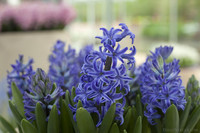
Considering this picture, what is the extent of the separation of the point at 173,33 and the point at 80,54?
5.68 metres

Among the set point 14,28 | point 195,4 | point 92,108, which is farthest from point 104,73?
point 195,4

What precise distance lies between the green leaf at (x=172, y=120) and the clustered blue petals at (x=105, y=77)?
0.05 metres

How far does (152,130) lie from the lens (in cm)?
30

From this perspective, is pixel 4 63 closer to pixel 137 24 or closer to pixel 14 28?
pixel 14 28

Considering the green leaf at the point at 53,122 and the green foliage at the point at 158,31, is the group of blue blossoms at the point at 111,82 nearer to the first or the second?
the green leaf at the point at 53,122

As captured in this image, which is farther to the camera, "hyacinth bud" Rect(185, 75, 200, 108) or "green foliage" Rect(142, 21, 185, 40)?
"green foliage" Rect(142, 21, 185, 40)

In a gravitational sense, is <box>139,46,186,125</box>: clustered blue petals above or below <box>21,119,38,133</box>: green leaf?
above

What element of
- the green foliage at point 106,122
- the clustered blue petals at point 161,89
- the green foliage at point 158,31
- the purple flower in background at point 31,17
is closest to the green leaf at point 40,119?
the green foliage at point 106,122

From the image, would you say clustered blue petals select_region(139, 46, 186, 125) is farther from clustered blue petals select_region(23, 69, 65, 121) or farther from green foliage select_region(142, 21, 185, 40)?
green foliage select_region(142, 21, 185, 40)

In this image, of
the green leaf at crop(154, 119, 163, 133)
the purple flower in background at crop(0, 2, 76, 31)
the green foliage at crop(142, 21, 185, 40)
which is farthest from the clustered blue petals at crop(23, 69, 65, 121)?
the green foliage at crop(142, 21, 185, 40)

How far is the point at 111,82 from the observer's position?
24 centimetres

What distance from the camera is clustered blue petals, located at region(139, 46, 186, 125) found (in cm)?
27

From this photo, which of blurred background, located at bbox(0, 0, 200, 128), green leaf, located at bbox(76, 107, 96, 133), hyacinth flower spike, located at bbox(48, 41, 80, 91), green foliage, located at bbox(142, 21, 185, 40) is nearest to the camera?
green leaf, located at bbox(76, 107, 96, 133)

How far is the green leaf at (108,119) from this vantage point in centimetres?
23
